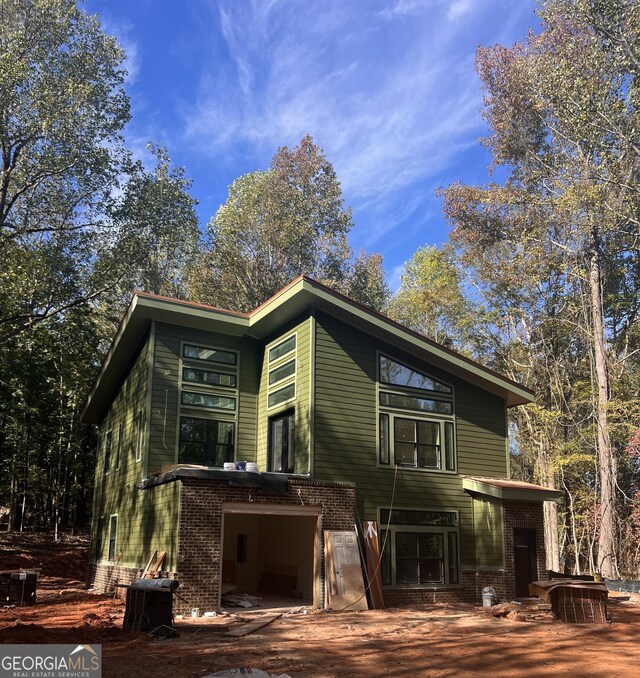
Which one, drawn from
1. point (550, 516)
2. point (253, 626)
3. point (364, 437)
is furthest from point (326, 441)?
point (550, 516)

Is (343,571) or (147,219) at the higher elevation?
(147,219)

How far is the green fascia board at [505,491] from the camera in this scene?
15305 millimetres

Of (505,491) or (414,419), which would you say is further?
(414,419)

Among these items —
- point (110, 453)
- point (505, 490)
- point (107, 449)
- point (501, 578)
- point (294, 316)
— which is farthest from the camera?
point (107, 449)

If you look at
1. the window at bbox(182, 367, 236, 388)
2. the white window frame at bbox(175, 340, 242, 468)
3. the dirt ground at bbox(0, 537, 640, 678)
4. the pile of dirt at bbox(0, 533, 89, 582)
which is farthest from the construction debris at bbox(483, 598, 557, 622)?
the pile of dirt at bbox(0, 533, 89, 582)

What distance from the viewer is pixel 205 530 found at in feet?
40.8

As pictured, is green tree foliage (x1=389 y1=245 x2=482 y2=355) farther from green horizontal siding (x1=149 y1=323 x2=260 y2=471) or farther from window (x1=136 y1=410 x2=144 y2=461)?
window (x1=136 y1=410 x2=144 y2=461)

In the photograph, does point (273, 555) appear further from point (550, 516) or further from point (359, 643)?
point (550, 516)

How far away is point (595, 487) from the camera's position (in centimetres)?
2533

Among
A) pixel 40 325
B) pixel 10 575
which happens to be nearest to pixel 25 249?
pixel 40 325

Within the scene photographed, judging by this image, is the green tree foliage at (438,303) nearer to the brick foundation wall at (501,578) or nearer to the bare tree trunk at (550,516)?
the bare tree trunk at (550,516)

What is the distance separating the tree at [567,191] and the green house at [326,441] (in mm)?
8324

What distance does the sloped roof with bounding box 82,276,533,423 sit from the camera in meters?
14.8

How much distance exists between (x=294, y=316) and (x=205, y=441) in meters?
3.85
